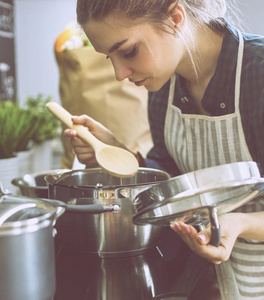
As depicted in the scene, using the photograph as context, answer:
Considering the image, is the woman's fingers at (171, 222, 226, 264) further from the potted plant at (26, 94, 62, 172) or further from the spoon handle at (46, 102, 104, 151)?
the potted plant at (26, 94, 62, 172)

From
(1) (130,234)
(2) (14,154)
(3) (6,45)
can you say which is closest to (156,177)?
(1) (130,234)

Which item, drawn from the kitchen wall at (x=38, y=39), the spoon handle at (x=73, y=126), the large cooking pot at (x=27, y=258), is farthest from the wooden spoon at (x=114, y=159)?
the kitchen wall at (x=38, y=39)

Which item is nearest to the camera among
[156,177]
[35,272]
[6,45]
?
[35,272]

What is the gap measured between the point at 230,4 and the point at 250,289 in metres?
0.60

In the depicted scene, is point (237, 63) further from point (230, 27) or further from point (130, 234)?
point (130, 234)

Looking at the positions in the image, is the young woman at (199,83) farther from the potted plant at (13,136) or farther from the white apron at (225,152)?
the potted plant at (13,136)

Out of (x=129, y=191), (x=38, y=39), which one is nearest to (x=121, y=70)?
(x=129, y=191)

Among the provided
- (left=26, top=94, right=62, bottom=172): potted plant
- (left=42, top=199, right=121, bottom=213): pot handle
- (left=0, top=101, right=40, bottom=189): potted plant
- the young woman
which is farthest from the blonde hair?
(left=26, top=94, right=62, bottom=172): potted plant

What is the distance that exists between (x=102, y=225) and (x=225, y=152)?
0.37 metres

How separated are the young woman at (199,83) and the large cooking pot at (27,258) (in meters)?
0.21

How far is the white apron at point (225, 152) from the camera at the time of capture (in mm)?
784

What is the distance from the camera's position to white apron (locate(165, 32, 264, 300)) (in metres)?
0.78

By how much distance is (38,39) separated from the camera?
120 inches

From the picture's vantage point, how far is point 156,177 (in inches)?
34.4
